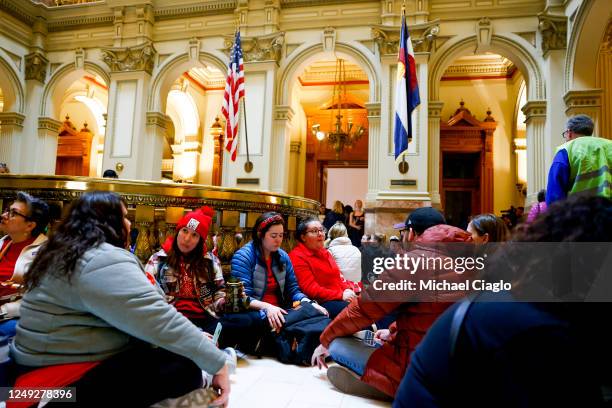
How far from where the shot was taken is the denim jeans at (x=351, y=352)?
6.62ft

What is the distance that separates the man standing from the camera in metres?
2.72

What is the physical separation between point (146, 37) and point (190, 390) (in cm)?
946

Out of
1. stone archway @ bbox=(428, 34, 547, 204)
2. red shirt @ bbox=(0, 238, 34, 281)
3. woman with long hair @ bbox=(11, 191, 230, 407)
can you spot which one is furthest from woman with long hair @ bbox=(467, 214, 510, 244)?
stone archway @ bbox=(428, 34, 547, 204)

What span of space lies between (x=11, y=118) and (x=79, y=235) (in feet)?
35.6

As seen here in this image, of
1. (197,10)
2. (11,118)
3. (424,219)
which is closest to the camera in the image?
(424,219)

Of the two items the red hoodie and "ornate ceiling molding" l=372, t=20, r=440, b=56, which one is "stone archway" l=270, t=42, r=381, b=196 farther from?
the red hoodie

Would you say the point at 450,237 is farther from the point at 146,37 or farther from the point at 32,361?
the point at 146,37

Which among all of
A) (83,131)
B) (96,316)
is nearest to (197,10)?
(83,131)

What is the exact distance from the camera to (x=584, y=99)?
673 centimetres

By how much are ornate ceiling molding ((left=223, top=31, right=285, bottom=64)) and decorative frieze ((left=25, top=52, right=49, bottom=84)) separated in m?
5.02

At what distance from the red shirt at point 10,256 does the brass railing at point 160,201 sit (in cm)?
61

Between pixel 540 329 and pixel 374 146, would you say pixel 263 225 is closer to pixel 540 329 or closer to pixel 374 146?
pixel 540 329

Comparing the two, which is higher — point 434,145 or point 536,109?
point 536,109

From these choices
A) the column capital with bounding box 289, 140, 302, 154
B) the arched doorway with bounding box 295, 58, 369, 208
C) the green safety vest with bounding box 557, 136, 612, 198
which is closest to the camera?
the green safety vest with bounding box 557, 136, 612, 198
